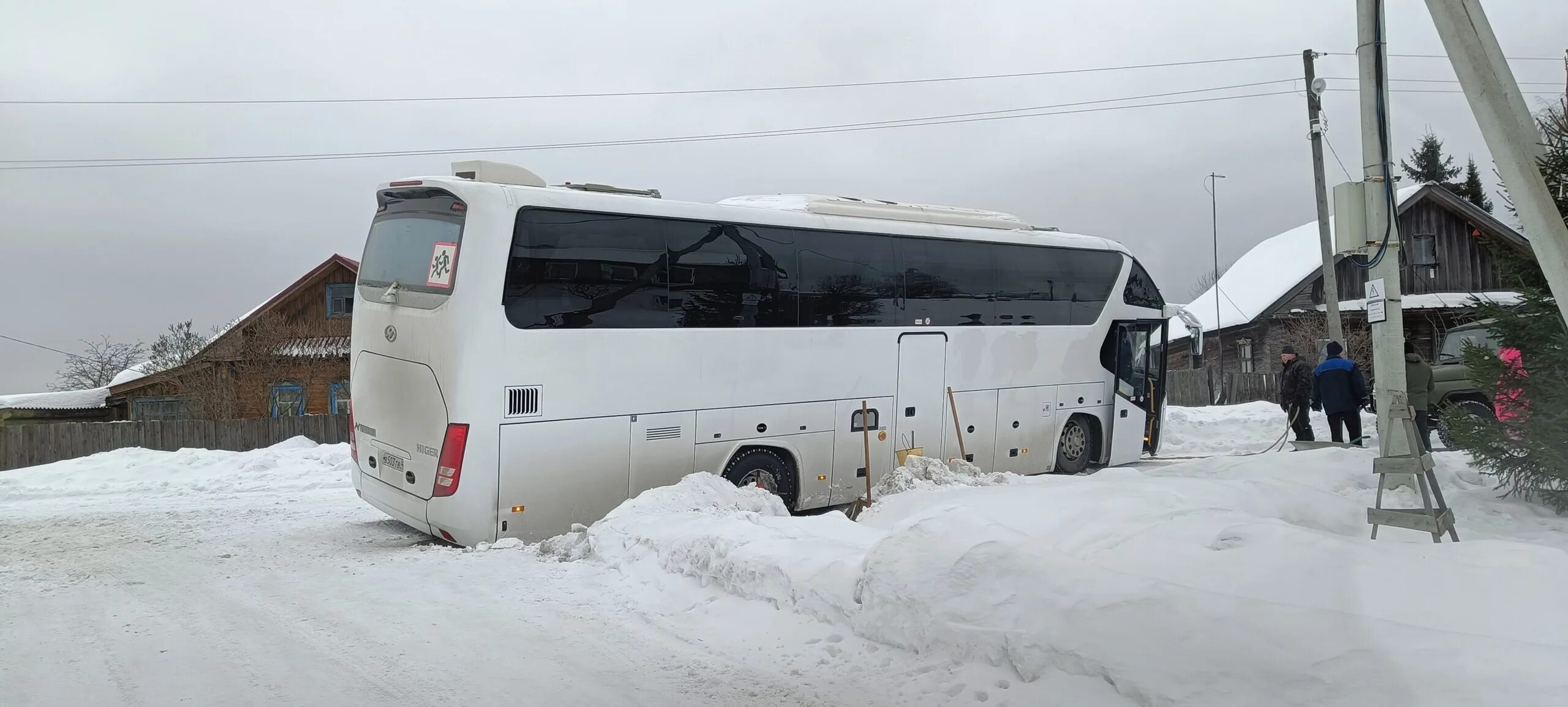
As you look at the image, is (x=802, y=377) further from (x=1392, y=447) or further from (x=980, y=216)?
(x=1392, y=447)

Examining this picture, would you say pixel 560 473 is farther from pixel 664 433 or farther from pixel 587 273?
pixel 587 273

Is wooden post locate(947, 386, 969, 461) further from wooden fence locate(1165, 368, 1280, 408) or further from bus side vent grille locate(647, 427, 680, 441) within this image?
wooden fence locate(1165, 368, 1280, 408)

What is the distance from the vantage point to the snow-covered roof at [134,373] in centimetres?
3097

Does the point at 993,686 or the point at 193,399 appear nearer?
the point at 993,686

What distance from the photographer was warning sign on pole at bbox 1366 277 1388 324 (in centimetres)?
946

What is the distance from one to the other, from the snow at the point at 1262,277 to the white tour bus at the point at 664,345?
771 inches

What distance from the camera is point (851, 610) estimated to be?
5.71 m

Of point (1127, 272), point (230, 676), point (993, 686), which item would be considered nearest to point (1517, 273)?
point (1127, 272)

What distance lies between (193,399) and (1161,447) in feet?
77.5

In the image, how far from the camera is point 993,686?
462cm

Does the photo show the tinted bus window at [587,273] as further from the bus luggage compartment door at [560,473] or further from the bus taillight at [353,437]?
the bus taillight at [353,437]

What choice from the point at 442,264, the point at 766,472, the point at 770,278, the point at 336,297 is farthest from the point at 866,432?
the point at 336,297

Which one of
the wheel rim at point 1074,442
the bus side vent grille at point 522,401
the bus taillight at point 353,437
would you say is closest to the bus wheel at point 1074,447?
the wheel rim at point 1074,442

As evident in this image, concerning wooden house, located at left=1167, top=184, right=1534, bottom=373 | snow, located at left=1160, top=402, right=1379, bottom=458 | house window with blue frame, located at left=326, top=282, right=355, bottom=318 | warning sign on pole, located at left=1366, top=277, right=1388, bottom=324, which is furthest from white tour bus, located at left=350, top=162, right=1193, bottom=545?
house window with blue frame, located at left=326, top=282, right=355, bottom=318
